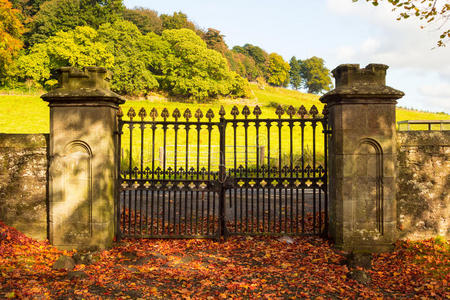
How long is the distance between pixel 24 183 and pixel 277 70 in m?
91.3

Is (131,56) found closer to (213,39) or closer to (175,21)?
(175,21)

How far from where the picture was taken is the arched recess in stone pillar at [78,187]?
5711 millimetres

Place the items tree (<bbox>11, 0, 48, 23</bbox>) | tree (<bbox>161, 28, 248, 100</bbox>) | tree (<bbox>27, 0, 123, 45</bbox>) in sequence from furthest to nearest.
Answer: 1. tree (<bbox>11, 0, 48, 23</bbox>)
2. tree (<bbox>27, 0, 123, 45</bbox>)
3. tree (<bbox>161, 28, 248, 100</bbox>)

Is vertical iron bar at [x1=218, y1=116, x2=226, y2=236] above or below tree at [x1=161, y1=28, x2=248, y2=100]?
below

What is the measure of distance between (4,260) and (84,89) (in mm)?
3114

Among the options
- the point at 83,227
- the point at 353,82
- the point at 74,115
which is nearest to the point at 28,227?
the point at 83,227

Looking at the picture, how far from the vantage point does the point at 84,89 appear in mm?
5629

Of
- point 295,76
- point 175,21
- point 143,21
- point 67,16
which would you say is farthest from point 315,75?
point 67,16

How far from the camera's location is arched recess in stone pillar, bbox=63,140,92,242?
5711 millimetres

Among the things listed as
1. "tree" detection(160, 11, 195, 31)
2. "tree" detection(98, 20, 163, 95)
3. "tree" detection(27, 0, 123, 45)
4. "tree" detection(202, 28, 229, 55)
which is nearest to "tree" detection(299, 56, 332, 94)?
"tree" detection(202, 28, 229, 55)

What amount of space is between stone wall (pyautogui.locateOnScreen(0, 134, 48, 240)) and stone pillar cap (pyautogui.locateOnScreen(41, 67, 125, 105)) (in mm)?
905

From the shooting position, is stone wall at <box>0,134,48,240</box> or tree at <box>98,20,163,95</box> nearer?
stone wall at <box>0,134,48,240</box>

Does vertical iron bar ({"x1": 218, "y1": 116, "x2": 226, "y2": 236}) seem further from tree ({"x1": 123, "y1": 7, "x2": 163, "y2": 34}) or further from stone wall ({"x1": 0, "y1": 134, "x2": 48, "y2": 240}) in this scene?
tree ({"x1": 123, "y1": 7, "x2": 163, "y2": 34})

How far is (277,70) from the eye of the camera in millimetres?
91500
